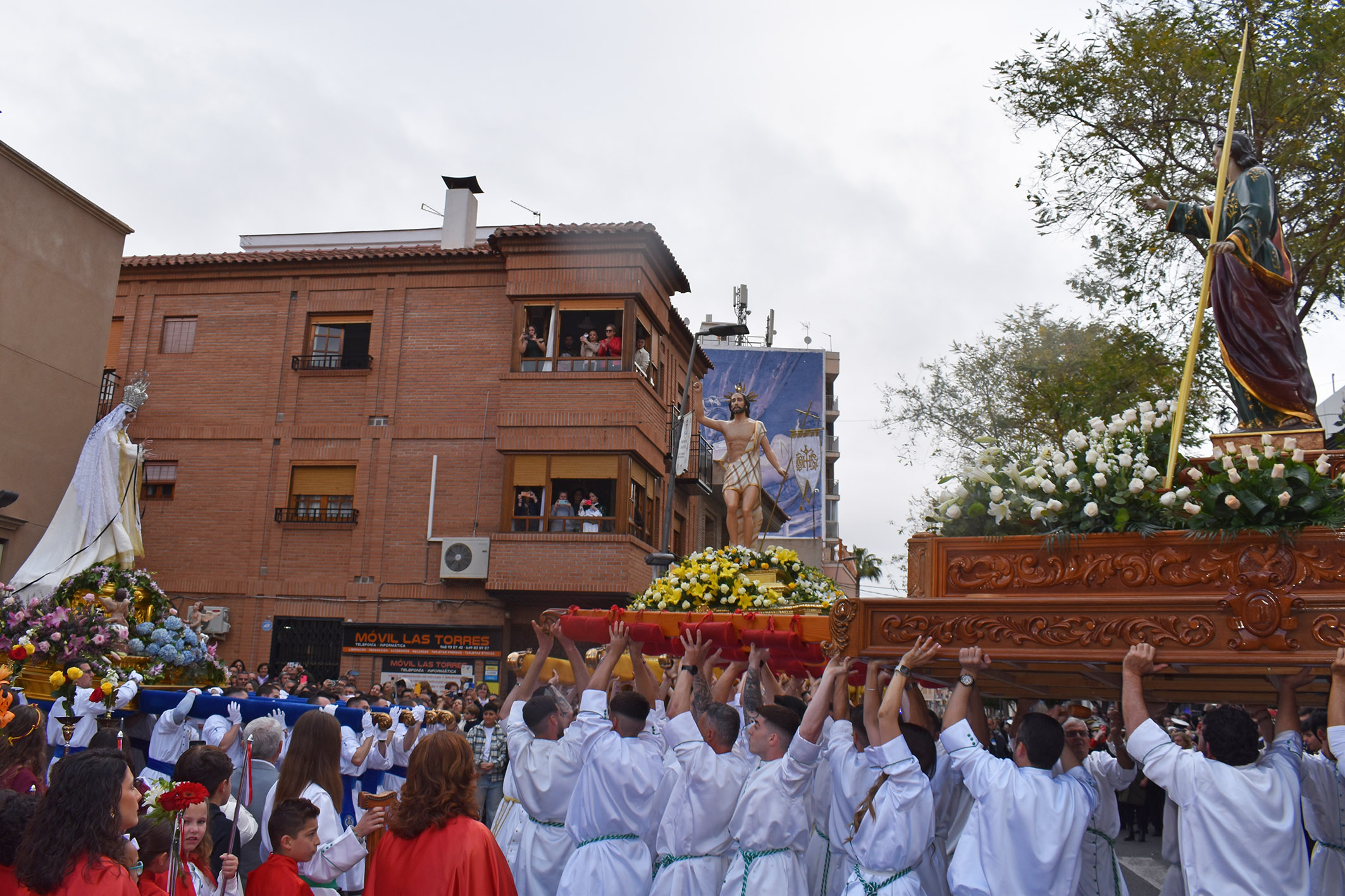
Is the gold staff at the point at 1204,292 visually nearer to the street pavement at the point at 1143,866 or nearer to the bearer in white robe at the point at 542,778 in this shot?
the bearer in white robe at the point at 542,778

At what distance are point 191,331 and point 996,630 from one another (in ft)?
80.8

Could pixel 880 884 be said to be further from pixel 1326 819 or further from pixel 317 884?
pixel 317 884

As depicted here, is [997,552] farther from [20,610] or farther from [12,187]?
[12,187]

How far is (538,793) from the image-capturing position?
6.29 meters

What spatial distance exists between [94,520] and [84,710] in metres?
5.37

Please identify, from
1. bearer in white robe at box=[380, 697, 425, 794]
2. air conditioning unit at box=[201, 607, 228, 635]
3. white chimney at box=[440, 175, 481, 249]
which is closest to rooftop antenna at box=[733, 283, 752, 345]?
white chimney at box=[440, 175, 481, 249]

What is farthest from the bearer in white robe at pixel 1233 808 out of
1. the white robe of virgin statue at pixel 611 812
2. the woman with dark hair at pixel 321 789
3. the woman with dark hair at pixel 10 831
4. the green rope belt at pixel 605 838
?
the woman with dark hair at pixel 10 831

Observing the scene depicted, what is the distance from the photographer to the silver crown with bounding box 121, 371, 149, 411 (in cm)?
1819

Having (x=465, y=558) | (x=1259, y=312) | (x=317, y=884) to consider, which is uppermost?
(x=1259, y=312)

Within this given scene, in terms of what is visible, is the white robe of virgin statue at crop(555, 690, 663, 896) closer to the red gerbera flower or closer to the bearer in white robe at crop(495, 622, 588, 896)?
the bearer in white robe at crop(495, 622, 588, 896)

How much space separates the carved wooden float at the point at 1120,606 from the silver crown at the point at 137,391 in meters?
15.0

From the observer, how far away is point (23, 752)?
5.64 metres

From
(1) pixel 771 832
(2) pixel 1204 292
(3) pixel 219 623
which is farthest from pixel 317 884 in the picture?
(3) pixel 219 623

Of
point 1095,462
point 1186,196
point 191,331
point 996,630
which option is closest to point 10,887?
point 996,630
